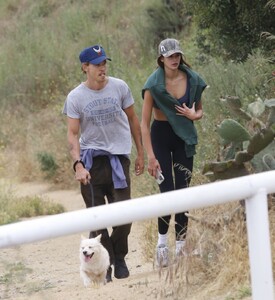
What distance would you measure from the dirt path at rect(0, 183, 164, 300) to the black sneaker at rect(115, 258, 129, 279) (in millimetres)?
60

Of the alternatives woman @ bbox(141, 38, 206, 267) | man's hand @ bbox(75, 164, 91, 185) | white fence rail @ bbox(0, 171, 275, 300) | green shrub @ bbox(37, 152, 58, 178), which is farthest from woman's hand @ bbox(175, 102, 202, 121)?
green shrub @ bbox(37, 152, 58, 178)

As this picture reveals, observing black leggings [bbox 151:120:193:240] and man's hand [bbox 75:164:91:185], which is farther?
black leggings [bbox 151:120:193:240]

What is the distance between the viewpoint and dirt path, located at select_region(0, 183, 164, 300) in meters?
5.36

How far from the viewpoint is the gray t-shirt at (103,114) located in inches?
280

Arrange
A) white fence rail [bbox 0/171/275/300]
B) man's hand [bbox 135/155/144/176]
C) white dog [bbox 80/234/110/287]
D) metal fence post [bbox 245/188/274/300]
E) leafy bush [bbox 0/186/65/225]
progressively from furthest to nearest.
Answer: leafy bush [bbox 0/186/65/225] → man's hand [bbox 135/155/144/176] → white dog [bbox 80/234/110/287] → metal fence post [bbox 245/188/274/300] → white fence rail [bbox 0/171/275/300]

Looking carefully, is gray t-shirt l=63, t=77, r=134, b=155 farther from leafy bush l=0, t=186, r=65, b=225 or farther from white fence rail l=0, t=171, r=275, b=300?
leafy bush l=0, t=186, r=65, b=225

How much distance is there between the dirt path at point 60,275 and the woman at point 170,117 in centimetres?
80

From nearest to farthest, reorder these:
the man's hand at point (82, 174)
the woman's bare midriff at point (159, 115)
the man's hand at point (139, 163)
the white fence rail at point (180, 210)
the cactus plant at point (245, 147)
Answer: the white fence rail at point (180, 210)
the cactus plant at point (245, 147)
the man's hand at point (82, 174)
the woman's bare midriff at point (159, 115)
the man's hand at point (139, 163)

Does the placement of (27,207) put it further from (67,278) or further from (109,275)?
(109,275)

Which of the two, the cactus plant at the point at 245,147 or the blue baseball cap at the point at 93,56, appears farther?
the blue baseball cap at the point at 93,56

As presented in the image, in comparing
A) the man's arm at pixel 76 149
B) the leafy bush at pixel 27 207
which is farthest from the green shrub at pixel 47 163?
the man's arm at pixel 76 149

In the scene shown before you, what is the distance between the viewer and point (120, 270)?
7441mm

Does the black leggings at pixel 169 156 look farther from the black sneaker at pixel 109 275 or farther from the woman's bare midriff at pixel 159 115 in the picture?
the black sneaker at pixel 109 275

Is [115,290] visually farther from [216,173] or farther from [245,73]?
[245,73]
